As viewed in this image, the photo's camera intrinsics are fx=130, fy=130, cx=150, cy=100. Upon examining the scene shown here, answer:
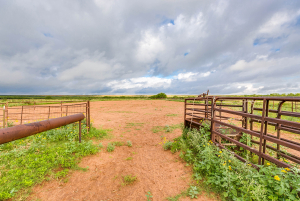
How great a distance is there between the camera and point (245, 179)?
3.06 m

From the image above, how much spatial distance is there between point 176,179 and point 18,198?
3.87 metres

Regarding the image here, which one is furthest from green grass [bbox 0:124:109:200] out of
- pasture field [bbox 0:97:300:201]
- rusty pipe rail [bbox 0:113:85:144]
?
rusty pipe rail [bbox 0:113:85:144]

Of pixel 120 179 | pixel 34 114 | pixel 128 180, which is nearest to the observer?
pixel 128 180

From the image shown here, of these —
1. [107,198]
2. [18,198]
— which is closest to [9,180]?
[18,198]

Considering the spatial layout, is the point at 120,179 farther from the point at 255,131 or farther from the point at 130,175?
the point at 255,131

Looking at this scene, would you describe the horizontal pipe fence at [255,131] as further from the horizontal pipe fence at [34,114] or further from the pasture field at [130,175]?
the horizontal pipe fence at [34,114]

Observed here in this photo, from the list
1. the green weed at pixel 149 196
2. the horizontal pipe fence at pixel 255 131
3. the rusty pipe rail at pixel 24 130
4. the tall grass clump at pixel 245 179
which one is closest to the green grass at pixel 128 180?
the green weed at pixel 149 196

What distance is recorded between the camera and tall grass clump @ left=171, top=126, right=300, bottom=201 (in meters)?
2.42

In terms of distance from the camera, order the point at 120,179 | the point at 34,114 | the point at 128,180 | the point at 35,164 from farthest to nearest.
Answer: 1. the point at 34,114
2. the point at 35,164
3. the point at 120,179
4. the point at 128,180

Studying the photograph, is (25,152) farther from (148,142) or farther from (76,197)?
(148,142)

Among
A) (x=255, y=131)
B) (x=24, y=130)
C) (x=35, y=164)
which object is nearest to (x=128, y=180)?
(x=24, y=130)

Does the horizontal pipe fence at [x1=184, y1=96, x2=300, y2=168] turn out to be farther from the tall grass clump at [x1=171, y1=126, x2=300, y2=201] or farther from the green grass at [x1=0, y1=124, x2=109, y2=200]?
the green grass at [x1=0, y1=124, x2=109, y2=200]

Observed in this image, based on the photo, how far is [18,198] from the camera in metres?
2.98

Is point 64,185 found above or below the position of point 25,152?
below
